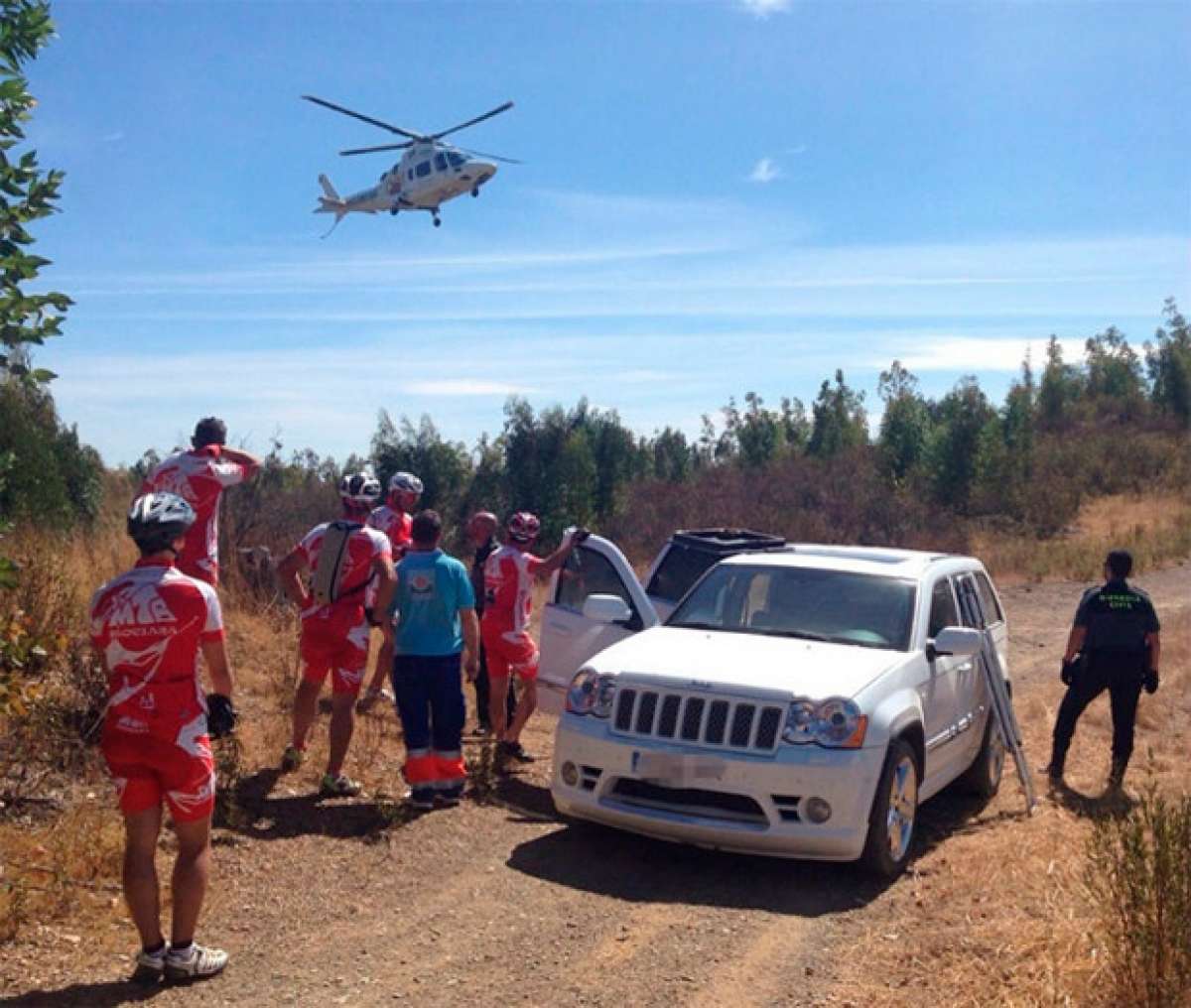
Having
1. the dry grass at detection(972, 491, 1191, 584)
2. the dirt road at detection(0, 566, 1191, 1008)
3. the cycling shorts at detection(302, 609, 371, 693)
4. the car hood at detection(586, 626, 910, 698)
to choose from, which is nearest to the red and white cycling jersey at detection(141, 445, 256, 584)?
the cycling shorts at detection(302, 609, 371, 693)

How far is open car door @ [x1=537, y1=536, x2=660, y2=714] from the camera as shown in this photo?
8.75 metres

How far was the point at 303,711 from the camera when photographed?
8.11m

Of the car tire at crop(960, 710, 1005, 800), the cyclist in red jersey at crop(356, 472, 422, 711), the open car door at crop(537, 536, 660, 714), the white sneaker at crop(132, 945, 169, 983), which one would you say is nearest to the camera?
the white sneaker at crop(132, 945, 169, 983)

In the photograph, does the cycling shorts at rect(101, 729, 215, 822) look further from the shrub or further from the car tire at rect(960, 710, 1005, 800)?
the car tire at rect(960, 710, 1005, 800)

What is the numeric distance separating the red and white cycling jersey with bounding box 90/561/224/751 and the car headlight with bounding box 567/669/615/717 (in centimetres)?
245

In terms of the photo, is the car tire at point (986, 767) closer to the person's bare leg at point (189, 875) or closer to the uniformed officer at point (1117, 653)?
the uniformed officer at point (1117, 653)

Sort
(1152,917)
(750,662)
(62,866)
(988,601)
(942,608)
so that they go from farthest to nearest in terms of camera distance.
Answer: (988,601), (942,608), (750,662), (62,866), (1152,917)

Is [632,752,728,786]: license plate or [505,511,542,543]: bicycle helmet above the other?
[505,511,542,543]: bicycle helmet

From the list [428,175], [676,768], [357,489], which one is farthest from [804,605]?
[428,175]

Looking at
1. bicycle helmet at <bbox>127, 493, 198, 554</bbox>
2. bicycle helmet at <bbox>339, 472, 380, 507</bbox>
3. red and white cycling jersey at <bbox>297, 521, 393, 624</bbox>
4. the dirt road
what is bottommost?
the dirt road

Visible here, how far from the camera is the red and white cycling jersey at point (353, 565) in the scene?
7.68 m

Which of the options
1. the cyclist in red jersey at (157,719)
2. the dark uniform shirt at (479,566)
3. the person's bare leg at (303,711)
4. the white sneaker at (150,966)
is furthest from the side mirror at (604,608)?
the white sneaker at (150,966)

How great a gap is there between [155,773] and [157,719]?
213 millimetres

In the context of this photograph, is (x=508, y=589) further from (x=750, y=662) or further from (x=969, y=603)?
(x=969, y=603)
